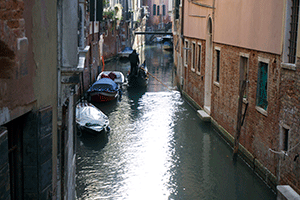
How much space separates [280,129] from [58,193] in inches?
187

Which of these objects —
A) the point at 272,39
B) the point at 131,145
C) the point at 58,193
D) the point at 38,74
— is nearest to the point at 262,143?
the point at 272,39

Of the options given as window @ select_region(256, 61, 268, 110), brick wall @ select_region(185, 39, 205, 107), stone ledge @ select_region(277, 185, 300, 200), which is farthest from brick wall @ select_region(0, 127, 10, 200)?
brick wall @ select_region(185, 39, 205, 107)

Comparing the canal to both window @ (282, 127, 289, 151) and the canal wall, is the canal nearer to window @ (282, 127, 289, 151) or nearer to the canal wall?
the canal wall

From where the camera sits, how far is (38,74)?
3.91 meters

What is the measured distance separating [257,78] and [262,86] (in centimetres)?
25

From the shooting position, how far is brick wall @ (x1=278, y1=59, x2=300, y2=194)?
743 cm

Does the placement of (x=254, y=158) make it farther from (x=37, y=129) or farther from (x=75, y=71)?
(x=37, y=129)

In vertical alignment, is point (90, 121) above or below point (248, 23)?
below

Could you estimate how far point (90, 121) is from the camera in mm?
13227

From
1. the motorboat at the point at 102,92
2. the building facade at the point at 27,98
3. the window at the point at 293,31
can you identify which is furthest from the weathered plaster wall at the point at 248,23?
the building facade at the point at 27,98

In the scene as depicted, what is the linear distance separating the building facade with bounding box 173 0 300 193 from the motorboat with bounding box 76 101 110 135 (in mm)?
3453

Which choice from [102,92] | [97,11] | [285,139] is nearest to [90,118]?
[102,92]

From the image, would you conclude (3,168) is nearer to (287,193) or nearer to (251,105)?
(287,193)

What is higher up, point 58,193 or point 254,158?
point 58,193
